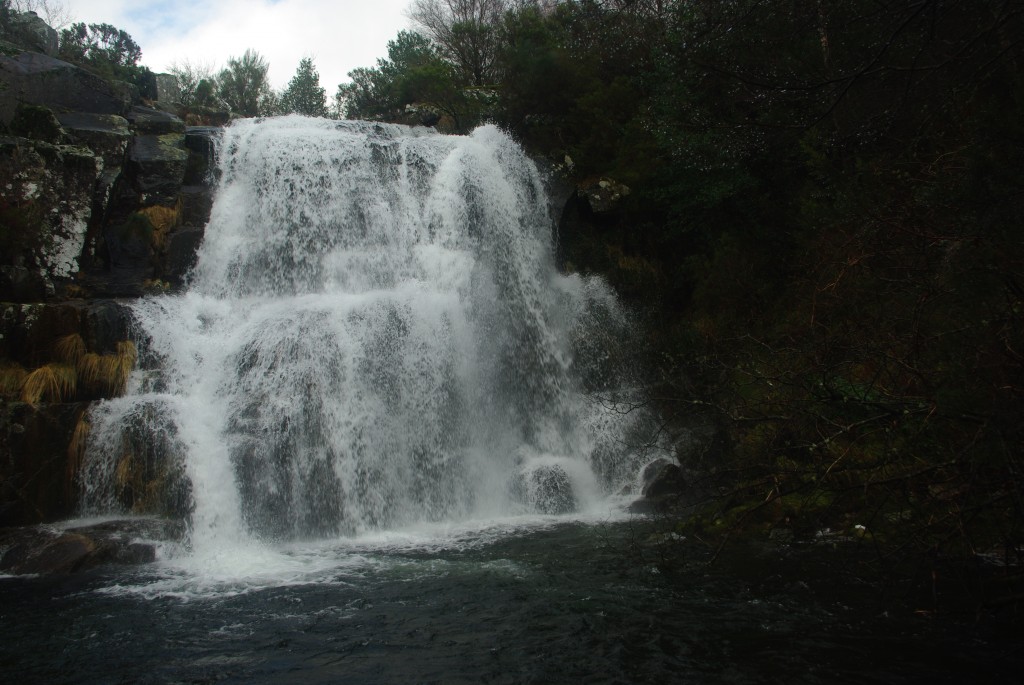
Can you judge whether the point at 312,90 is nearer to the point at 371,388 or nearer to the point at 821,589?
the point at 371,388

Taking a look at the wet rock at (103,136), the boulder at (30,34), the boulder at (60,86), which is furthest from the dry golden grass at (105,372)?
the boulder at (30,34)

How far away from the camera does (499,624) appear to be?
6.48 metres

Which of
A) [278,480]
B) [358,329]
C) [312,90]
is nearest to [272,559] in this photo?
[278,480]

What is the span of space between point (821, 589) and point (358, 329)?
28.2 ft

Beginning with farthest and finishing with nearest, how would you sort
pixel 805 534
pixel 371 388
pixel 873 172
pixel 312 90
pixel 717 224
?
1. pixel 312 90
2. pixel 717 224
3. pixel 371 388
4. pixel 873 172
5. pixel 805 534

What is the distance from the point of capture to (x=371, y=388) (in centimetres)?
1220

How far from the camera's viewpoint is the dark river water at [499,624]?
5.36 m

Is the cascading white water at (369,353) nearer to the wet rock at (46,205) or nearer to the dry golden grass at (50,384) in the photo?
the dry golden grass at (50,384)

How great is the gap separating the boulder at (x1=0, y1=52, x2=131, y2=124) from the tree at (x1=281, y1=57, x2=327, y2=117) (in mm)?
14600

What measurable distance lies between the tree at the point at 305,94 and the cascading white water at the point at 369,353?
14.9 meters

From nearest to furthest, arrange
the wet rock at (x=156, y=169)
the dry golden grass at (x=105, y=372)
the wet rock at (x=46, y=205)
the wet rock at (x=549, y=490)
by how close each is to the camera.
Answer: the dry golden grass at (x=105, y=372), the wet rock at (x=549, y=490), the wet rock at (x=46, y=205), the wet rock at (x=156, y=169)

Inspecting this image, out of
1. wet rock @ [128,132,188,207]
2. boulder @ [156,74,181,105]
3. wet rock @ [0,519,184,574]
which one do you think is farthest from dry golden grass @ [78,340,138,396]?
boulder @ [156,74,181,105]

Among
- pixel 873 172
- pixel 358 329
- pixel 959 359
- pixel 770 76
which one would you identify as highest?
pixel 873 172

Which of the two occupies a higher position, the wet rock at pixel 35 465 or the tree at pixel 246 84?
the tree at pixel 246 84
